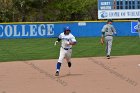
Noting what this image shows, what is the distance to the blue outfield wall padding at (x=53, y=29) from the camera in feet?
133

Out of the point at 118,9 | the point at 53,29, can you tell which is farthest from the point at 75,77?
the point at 53,29

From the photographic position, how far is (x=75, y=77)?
15.4 m

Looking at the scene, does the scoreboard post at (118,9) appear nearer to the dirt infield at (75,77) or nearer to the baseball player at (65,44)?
the dirt infield at (75,77)

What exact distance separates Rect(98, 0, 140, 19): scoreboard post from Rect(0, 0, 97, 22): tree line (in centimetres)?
1731

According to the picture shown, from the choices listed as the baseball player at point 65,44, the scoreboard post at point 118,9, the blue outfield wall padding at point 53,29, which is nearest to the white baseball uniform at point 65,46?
the baseball player at point 65,44

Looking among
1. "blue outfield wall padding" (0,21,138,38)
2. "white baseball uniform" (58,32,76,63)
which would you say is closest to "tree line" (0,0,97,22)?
"blue outfield wall padding" (0,21,138,38)

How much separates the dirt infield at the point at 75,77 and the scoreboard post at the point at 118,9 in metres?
18.1

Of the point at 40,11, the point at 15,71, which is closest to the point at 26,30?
the point at 40,11

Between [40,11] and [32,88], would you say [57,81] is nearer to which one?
[32,88]

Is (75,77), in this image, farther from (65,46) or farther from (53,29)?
(53,29)

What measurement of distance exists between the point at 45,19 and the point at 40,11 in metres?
1.16

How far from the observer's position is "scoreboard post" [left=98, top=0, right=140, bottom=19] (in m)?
39.3

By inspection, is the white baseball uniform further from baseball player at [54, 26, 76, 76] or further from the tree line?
the tree line

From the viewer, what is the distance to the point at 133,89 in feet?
41.4
